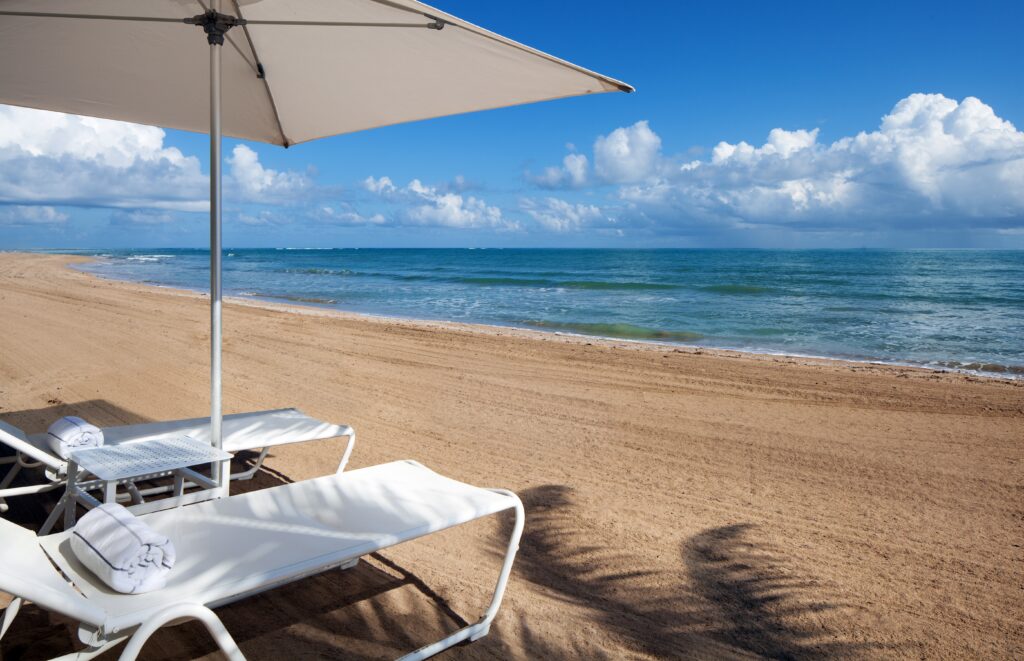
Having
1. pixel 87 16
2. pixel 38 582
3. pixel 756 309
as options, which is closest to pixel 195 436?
pixel 38 582

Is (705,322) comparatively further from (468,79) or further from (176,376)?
(468,79)

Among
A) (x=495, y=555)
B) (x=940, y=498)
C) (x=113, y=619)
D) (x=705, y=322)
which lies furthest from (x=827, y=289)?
(x=113, y=619)

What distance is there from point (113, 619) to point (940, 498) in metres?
4.48

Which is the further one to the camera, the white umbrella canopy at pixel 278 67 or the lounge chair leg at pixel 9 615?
the white umbrella canopy at pixel 278 67

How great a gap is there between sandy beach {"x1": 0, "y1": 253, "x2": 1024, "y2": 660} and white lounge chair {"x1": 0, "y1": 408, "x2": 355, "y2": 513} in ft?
0.84

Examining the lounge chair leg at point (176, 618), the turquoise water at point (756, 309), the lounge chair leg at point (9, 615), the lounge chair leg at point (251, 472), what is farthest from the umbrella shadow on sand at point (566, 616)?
the turquoise water at point (756, 309)

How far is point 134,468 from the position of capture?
8.75 feet

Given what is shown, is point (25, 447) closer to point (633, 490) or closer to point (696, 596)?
point (696, 596)

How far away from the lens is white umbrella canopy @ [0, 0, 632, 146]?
267 centimetres

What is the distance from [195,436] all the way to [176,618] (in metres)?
1.99

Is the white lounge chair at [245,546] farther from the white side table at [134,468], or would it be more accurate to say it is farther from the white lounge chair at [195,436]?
the white lounge chair at [195,436]

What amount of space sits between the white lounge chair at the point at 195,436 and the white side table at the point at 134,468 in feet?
0.72

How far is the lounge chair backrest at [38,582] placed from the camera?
161cm

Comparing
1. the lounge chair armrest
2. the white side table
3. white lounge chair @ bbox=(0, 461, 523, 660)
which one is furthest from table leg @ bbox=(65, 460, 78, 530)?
white lounge chair @ bbox=(0, 461, 523, 660)
